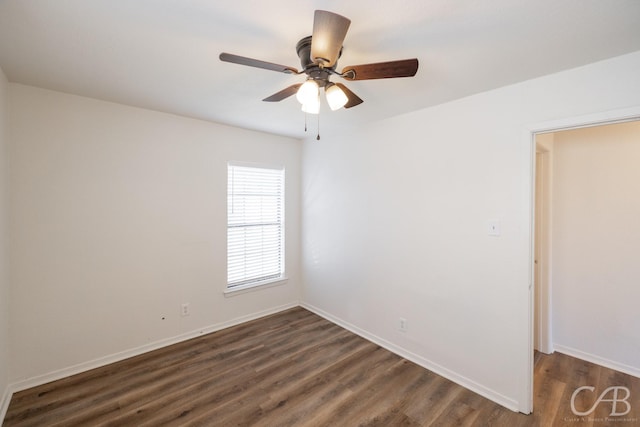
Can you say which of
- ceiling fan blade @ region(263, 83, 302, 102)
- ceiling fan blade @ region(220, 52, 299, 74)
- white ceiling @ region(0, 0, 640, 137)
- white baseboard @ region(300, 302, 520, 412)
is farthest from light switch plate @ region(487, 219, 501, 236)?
ceiling fan blade @ region(220, 52, 299, 74)

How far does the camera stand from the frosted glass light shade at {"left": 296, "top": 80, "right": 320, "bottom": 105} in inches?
58.1

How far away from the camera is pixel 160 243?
9.43ft

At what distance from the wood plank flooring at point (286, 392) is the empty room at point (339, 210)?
0.06 feet

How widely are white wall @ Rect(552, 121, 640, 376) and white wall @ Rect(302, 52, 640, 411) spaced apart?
120cm

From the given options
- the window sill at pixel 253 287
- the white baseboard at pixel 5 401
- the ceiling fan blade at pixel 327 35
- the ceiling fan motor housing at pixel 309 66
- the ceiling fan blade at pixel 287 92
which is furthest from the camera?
the window sill at pixel 253 287

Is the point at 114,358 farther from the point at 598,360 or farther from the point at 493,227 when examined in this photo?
the point at 598,360

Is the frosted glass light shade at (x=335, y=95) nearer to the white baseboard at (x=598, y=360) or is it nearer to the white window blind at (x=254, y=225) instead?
the white window blind at (x=254, y=225)

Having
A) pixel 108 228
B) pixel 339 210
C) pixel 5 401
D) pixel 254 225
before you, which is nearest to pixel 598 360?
pixel 339 210

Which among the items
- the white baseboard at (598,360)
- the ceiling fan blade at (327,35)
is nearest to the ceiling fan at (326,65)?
the ceiling fan blade at (327,35)

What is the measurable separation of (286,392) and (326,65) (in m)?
2.38

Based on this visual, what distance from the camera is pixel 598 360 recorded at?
8.59 feet

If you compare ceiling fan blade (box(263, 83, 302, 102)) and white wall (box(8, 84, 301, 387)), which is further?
white wall (box(8, 84, 301, 387))

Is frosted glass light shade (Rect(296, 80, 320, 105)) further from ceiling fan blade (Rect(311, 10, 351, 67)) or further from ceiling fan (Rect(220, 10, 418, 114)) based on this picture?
ceiling fan blade (Rect(311, 10, 351, 67))

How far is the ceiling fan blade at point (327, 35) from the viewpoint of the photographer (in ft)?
3.54
